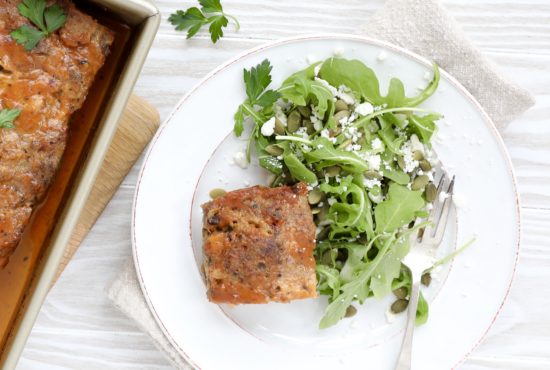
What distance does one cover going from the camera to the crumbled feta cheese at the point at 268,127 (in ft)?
8.50

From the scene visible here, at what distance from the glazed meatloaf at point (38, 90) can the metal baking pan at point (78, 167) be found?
61 millimetres

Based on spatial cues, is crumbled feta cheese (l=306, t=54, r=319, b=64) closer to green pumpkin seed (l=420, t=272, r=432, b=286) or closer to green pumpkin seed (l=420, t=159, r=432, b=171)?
green pumpkin seed (l=420, t=159, r=432, b=171)

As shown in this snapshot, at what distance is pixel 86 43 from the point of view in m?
2.09

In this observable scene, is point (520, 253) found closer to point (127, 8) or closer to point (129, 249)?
point (129, 249)

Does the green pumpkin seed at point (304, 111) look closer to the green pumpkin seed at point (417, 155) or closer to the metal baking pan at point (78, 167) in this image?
the green pumpkin seed at point (417, 155)

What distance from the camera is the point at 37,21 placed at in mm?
2012

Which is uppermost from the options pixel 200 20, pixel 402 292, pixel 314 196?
pixel 200 20

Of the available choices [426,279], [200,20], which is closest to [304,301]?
[426,279]

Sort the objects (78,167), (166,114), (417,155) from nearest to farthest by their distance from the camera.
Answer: (78,167)
(417,155)
(166,114)

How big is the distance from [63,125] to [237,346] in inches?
45.4

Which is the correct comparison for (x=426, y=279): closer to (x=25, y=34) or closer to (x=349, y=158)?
(x=349, y=158)

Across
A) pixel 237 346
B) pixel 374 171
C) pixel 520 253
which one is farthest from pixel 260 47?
pixel 520 253

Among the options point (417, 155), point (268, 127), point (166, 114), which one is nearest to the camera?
point (268, 127)

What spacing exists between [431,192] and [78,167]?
1.36 metres
